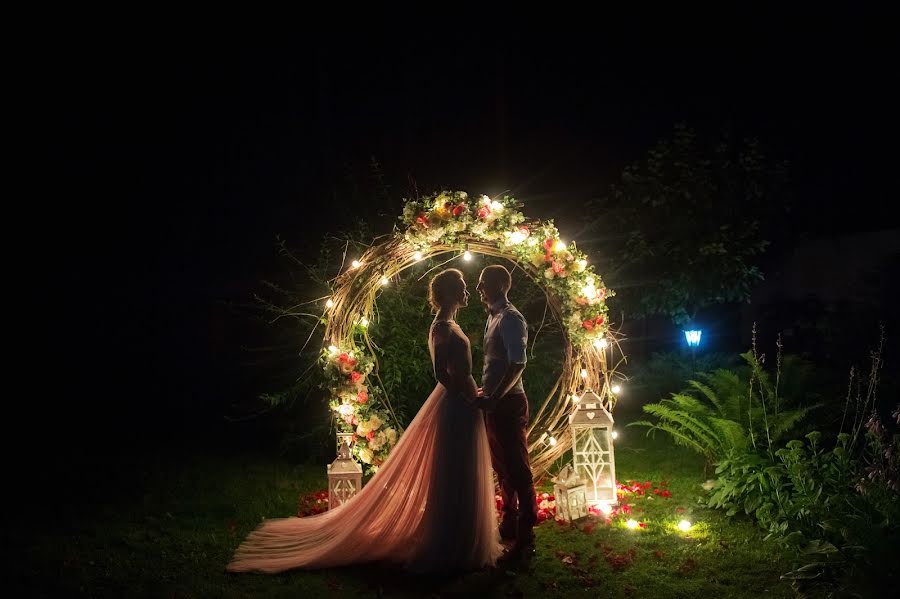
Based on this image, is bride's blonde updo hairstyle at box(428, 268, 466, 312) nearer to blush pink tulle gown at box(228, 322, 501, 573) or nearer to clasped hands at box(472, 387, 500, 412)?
blush pink tulle gown at box(228, 322, 501, 573)

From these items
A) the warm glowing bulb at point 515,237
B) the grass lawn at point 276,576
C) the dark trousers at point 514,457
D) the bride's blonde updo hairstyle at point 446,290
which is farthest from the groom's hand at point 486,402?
the warm glowing bulb at point 515,237

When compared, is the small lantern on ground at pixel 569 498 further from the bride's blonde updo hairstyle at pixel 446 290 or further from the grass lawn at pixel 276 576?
the bride's blonde updo hairstyle at pixel 446 290

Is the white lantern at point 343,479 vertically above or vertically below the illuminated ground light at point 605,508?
above

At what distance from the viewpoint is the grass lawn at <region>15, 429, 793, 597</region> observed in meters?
4.95

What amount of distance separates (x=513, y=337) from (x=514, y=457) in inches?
35.5

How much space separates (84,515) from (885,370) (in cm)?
1118

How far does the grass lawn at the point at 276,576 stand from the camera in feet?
16.3

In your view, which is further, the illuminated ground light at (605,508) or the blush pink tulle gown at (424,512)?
the illuminated ground light at (605,508)

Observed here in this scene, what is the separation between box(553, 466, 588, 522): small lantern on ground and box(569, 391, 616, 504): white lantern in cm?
22

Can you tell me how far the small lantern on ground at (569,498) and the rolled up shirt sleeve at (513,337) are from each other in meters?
1.38

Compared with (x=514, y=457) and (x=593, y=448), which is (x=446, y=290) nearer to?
(x=514, y=457)

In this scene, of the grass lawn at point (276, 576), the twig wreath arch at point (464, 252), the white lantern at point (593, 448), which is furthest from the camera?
the white lantern at point (593, 448)

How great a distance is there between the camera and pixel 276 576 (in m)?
5.17

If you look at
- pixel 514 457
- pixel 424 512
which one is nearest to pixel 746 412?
pixel 514 457
